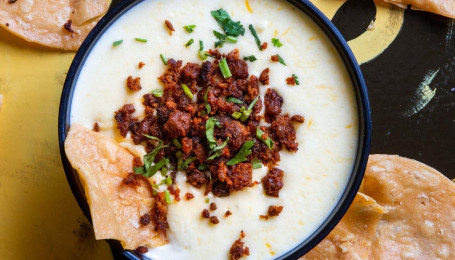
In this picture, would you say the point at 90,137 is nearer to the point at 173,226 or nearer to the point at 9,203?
the point at 173,226

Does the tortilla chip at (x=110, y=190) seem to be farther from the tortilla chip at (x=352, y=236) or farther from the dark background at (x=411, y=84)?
the dark background at (x=411, y=84)

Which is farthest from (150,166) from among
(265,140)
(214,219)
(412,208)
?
(412,208)

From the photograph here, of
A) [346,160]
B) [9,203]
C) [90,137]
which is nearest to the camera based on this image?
[90,137]

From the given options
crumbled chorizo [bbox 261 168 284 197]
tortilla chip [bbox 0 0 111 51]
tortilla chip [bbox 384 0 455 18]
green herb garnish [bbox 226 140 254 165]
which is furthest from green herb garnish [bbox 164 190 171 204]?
tortilla chip [bbox 384 0 455 18]

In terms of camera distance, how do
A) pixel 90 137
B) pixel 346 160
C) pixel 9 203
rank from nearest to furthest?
pixel 90 137 < pixel 346 160 < pixel 9 203

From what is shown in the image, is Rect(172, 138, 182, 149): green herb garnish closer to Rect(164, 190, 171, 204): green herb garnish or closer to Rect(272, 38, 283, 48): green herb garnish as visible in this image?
Rect(164, 190, 171, 204): green herb garnish

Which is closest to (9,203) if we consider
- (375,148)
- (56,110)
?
(56,110)

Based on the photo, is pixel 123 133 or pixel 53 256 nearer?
pixel 123 133
